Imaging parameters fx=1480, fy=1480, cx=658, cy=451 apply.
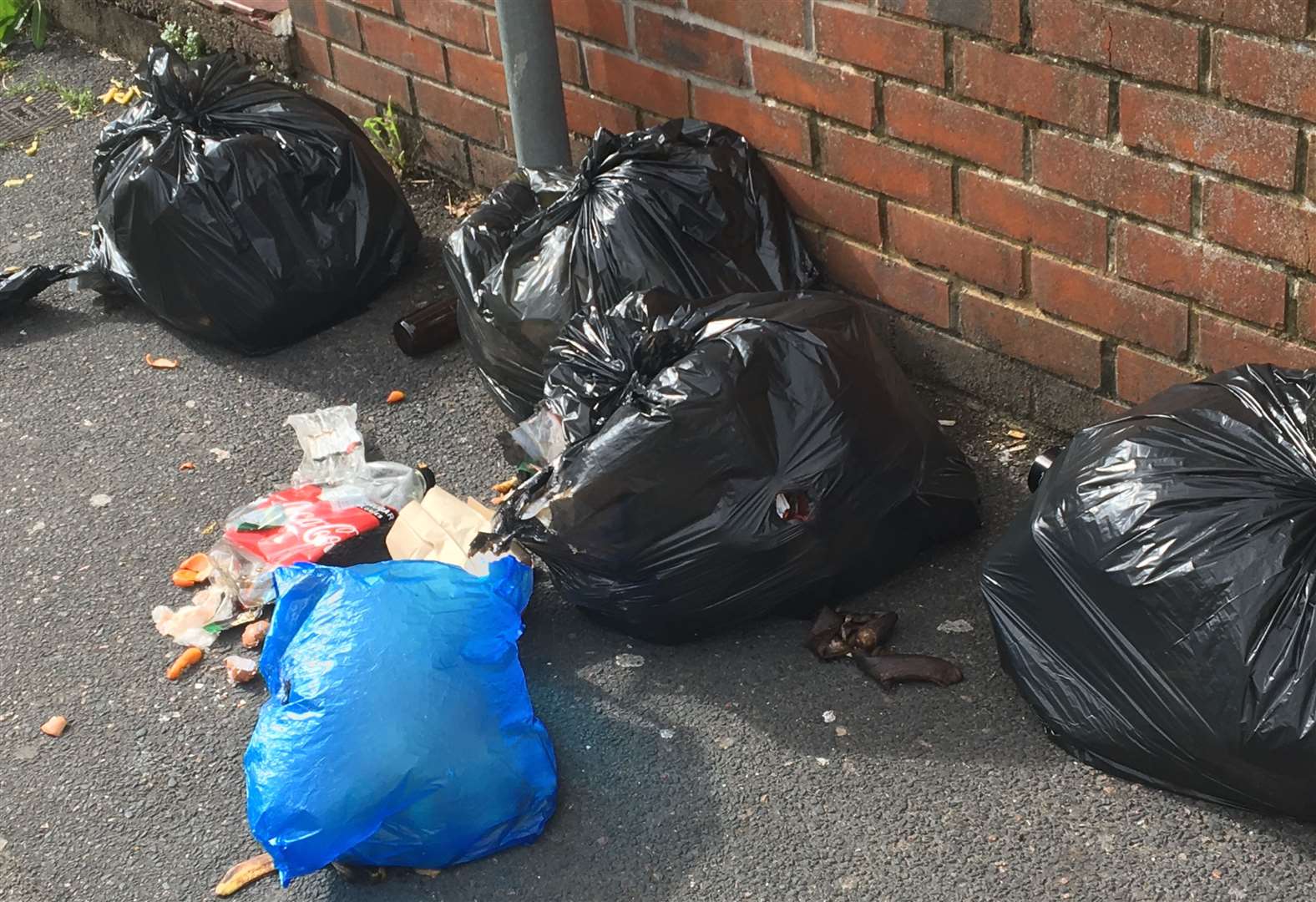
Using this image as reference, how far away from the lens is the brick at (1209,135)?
2.44m

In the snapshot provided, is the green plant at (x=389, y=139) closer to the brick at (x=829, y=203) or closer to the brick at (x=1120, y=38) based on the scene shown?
the brick at (x=829, y=203)

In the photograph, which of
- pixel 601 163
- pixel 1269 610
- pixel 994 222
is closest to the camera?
pixel 1269 610

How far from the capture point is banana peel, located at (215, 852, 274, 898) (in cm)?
242

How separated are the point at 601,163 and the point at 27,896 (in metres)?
1.84

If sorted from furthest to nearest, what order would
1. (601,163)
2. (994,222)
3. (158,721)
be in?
(601,163) < (994,222) < (158,721)

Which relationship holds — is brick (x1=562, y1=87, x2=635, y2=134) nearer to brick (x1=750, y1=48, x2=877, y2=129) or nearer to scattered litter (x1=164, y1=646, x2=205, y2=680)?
brick (x1=750, y1=48, x2=877, y2=129)

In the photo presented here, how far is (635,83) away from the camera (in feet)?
11.6

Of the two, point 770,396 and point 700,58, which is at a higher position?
point 700,58

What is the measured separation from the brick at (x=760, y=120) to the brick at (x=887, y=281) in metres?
0.22

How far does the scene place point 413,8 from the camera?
13.3ft

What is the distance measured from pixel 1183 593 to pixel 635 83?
194 centimetres

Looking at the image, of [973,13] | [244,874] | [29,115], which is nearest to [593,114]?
[973,13]

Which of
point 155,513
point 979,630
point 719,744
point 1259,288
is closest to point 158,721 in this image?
point 155,513

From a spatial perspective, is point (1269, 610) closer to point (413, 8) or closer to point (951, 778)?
point (951, 778)
